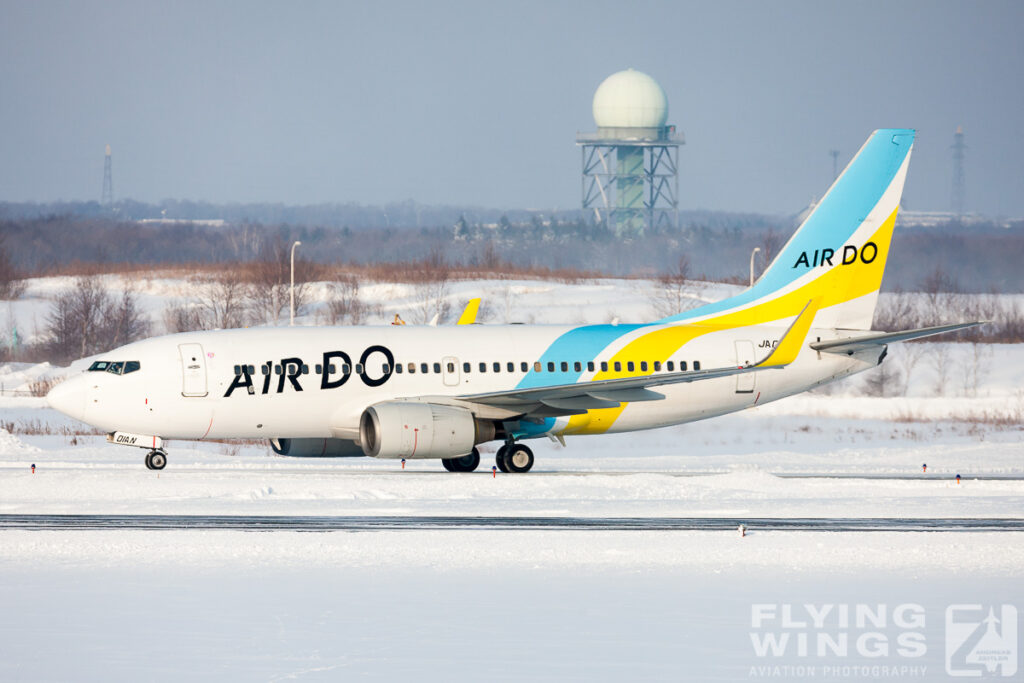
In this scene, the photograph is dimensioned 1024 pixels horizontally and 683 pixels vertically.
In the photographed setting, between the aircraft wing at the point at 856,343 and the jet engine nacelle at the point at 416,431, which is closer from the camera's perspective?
the jet engine nacelle at the point at 416,431

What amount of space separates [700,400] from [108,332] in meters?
56.4

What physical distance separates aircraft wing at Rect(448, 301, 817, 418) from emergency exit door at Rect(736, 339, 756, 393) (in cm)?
26

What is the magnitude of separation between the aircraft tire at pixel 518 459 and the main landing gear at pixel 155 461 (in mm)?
8189

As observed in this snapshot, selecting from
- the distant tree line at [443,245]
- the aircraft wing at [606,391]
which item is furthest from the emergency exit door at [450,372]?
the distant tree line at [443,245]

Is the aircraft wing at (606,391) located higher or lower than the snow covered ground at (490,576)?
higher

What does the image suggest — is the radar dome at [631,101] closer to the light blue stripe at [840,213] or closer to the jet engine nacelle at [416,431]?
the light blue stripe at [840,213]

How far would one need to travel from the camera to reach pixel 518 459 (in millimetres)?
33625

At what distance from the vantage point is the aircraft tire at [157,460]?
1261 inches

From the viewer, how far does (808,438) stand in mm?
46875

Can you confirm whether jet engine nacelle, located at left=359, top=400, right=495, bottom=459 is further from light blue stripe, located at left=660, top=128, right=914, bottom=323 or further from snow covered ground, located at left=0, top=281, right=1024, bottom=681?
light blue stripe, located at left=660, top=128, right=914, bottom=323

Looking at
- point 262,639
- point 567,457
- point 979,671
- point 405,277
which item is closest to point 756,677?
point 979,671

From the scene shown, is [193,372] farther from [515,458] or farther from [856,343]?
[856,343]

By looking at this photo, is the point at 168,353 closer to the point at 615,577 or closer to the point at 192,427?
the point at 192,427

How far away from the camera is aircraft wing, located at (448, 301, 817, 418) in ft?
108
